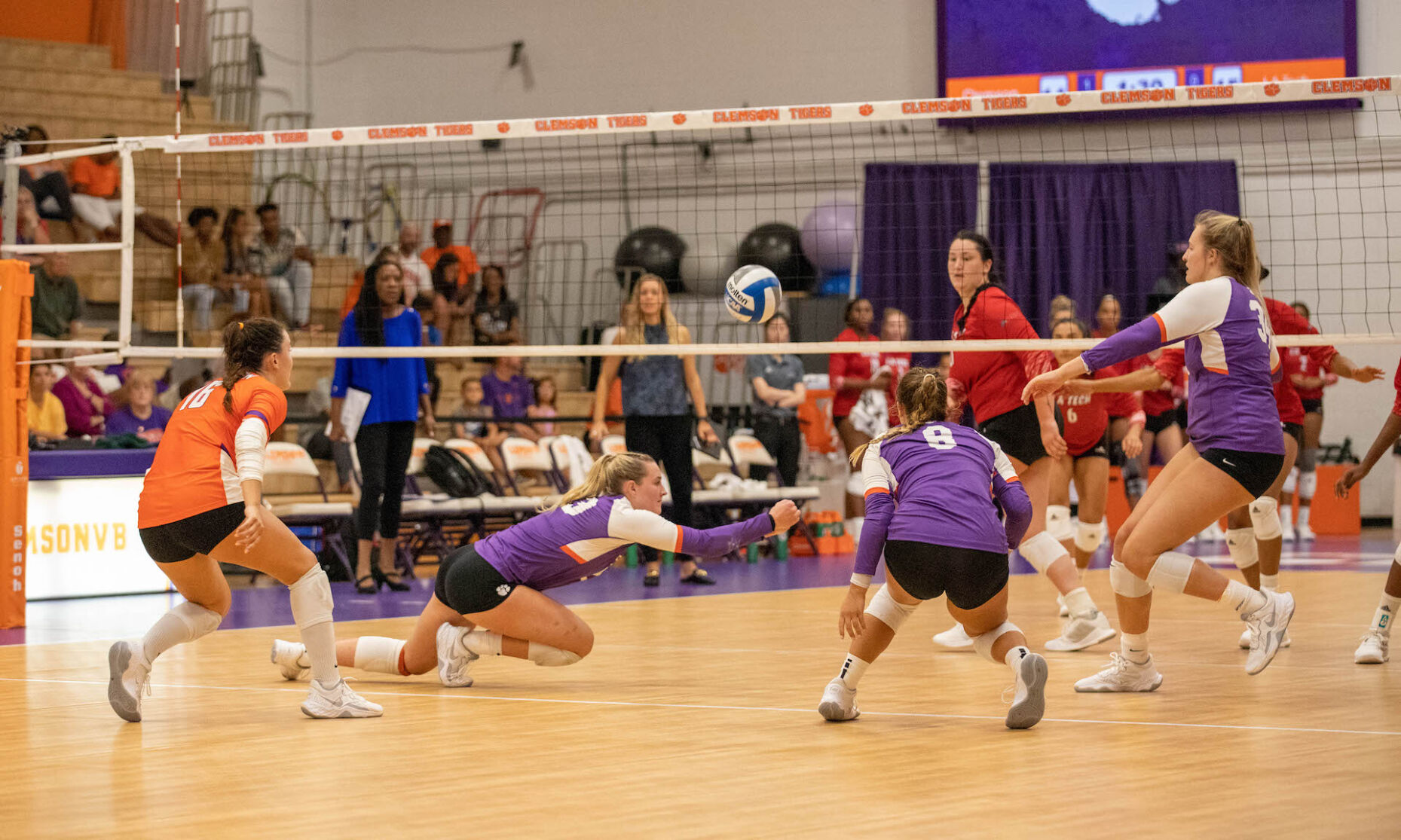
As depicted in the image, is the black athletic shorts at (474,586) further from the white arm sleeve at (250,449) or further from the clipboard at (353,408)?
the clipboard at (353,408)

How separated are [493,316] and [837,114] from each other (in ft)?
24.6

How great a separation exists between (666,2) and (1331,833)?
50.1 feet

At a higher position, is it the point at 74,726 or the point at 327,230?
the point at 327,230

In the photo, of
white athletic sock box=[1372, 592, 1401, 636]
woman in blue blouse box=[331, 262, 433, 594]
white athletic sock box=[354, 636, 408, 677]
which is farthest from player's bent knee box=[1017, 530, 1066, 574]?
woman in blue blouse box=[331, 262, 433, 594]

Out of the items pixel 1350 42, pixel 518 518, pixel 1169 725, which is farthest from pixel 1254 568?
pixel 1350 42

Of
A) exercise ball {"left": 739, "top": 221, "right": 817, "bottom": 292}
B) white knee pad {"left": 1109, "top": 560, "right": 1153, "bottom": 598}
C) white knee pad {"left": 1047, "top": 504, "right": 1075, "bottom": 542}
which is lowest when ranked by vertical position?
white knee pad {"left": 1109, "top": 560, "right": 1153, "bottom": 598}

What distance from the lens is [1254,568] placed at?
7.16m

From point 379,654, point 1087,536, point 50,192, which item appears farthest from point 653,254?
point 379,654

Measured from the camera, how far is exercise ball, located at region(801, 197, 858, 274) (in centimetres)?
1502

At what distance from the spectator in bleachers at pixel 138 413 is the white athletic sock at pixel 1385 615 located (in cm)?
784

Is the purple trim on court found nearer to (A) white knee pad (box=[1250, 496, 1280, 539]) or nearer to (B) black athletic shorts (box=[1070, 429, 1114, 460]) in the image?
(B) black athletic shorts (box=[1070, 429, 1114, 460])

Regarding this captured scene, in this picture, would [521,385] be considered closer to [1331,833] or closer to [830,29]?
[830,29]

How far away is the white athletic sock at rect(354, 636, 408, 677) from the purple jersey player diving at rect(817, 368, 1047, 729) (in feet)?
5.83

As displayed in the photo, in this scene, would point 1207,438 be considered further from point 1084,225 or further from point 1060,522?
point 1084,225
